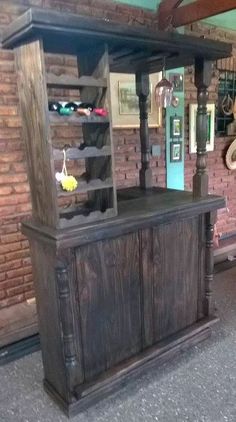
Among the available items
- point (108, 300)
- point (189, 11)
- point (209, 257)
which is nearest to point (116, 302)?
point (108, 300)

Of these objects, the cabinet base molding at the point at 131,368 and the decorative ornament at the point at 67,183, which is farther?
the cabinet base molding at the point at 131,368

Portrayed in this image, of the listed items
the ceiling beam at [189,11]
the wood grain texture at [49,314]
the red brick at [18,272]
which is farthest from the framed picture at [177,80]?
the wood grain texture at [49,314]

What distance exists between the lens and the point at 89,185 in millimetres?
1614

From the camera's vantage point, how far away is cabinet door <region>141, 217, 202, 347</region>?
1.93 metres

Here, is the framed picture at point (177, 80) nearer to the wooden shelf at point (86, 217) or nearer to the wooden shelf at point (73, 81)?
the wooden shelf at point (73, 81)

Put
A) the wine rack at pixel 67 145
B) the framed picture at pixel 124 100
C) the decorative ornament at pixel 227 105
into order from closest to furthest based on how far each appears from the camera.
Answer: the wine rack at pixel 67 145 → the framed picture at pixel 124 100 → the decorative ornament at pixel 227 105

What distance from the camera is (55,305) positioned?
5.37ft

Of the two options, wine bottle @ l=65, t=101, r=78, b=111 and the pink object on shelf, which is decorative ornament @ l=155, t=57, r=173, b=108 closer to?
the pink object on shelf

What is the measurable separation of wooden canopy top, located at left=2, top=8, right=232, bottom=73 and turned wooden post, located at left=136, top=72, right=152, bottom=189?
0.60 feet

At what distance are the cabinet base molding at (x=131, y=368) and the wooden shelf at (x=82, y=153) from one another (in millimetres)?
1167

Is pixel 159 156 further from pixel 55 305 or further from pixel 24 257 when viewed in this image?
pixel 55 305

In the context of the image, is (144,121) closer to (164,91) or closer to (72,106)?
(164,91)

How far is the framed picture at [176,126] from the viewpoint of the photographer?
3.40 meters

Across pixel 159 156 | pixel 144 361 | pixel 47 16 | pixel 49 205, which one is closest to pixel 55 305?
pixel 49 205
